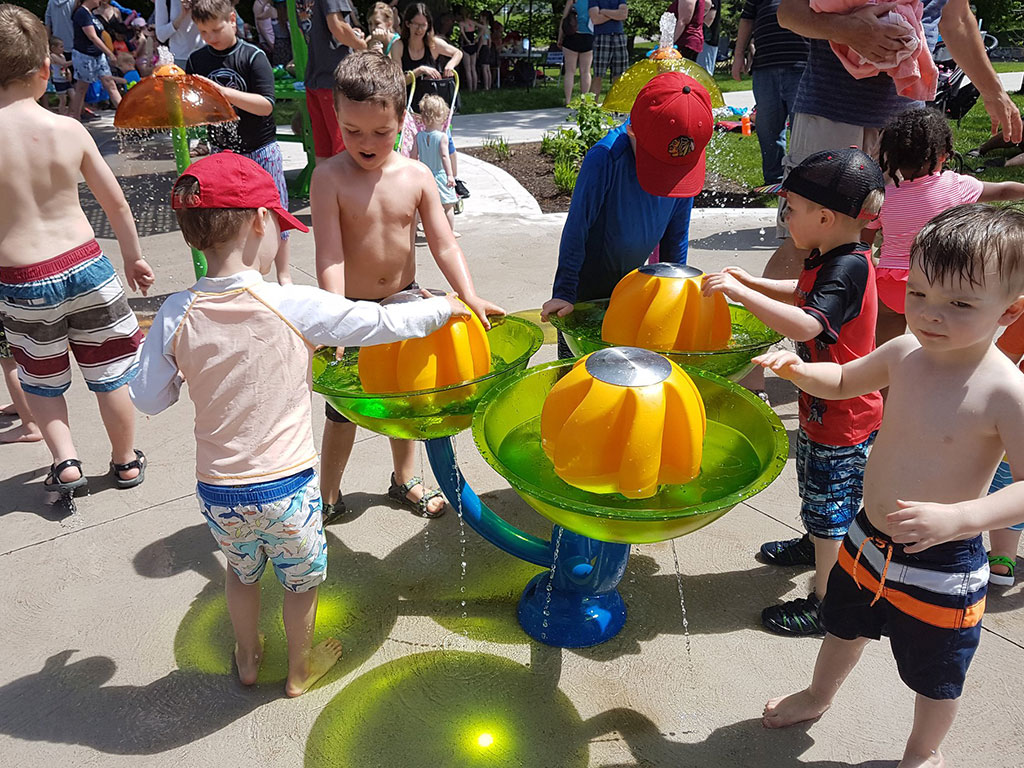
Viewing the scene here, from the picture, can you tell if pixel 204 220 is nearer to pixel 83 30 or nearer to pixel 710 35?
pixel 710 35

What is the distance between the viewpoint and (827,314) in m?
2.49

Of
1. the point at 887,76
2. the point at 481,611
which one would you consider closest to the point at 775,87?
the point at 887,76

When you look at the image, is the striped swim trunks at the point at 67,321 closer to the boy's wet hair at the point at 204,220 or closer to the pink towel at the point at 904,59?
the boy's wet hair at the point at 204,220

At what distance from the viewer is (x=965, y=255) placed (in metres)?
1.83

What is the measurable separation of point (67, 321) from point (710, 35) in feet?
41.3

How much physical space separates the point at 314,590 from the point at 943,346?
1906 mm

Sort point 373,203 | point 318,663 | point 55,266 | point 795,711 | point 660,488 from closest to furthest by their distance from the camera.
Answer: point 660,488, point 795,711, point 318,663, point 373,203, point 55,266

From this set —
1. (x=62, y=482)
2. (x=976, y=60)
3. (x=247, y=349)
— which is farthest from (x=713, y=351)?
(x=62, y=482)

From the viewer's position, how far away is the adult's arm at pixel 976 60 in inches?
148

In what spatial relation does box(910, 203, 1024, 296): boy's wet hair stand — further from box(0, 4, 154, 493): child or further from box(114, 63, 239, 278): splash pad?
box(114, 63, 239, 278): splash pad

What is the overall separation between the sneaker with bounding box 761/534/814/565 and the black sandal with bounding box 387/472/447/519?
1.36m

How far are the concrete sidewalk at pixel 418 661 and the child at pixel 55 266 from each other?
1.22 feet

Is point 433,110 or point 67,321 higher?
point 433,110

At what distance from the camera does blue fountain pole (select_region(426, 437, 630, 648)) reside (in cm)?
275
